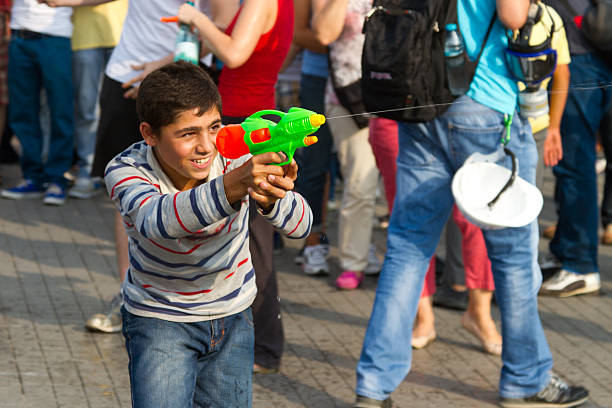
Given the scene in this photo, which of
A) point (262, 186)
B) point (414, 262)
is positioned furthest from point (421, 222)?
point (262, 186)

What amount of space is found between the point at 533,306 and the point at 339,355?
1.13m

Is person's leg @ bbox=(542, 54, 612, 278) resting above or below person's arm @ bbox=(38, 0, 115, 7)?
below

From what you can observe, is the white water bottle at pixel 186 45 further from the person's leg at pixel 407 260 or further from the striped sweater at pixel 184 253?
the striped sweater at pixel 184 253

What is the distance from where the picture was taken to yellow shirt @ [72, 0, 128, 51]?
7527mm

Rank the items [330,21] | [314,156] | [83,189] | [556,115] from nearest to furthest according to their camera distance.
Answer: [330,21], [556,115], [314,156], [83,189]

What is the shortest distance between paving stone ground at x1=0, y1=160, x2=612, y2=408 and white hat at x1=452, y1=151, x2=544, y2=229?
942 millimetres

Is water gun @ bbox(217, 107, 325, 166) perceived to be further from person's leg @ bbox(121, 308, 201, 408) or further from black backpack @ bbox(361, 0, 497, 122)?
black backpack @ bbox(361, 0, 497, 122)

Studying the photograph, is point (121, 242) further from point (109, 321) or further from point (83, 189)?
point (83, 189)

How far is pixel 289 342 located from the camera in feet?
16.5

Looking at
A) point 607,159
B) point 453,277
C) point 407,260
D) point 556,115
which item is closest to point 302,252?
point 453,277

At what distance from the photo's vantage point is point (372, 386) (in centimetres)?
406

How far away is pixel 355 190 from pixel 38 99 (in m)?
3.26

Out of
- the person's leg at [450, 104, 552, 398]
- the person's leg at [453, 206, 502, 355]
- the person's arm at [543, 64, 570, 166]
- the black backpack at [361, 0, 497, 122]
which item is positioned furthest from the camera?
the person's arm at [543, 64, 570, 166]

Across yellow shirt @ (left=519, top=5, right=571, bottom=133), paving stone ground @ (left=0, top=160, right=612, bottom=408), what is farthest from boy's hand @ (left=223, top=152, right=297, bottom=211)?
paving stone ground @ (left=0, top=160, right=612, bottom=408)
